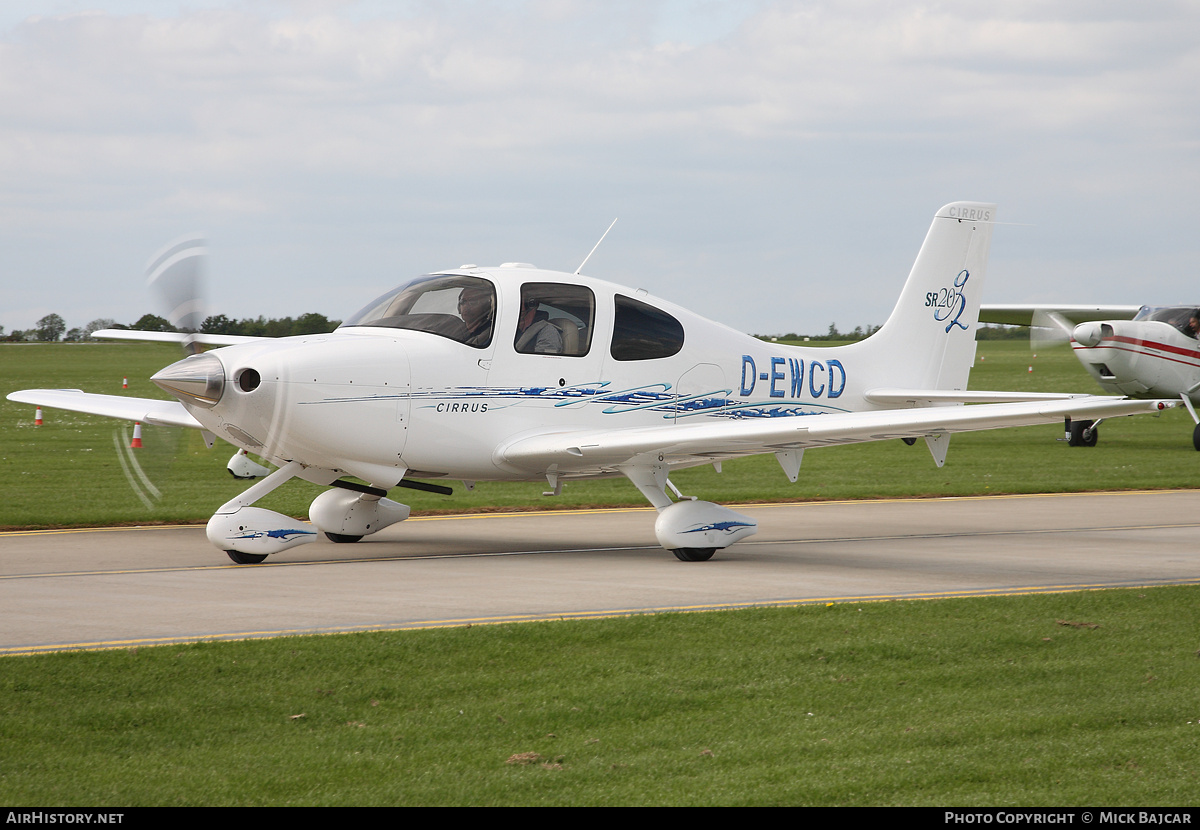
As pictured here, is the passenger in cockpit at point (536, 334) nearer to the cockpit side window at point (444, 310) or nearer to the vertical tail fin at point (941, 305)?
the cockpit side window at point (444, 310)

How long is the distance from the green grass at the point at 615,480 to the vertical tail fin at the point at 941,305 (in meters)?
3.33

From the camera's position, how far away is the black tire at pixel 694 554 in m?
11.9

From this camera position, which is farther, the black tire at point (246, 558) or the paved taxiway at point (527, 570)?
the black tire at point (246, 558)

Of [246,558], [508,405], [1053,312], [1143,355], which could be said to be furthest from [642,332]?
[1053,312]

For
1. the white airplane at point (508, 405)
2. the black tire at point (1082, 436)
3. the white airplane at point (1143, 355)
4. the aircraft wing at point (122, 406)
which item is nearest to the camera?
the white airplane at point (508, 405)

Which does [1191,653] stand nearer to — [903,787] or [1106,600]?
[1106,600]

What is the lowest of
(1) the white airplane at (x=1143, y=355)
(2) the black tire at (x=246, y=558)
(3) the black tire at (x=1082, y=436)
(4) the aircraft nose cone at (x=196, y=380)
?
(3) the black tire at (x=1082, y=436)

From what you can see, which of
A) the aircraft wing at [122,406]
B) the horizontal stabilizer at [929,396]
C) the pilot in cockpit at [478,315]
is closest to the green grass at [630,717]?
the pilot in cockpit at [478,315]

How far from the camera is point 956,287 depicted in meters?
16.1

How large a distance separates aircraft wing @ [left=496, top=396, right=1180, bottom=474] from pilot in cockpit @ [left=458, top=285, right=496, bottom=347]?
41.8 inches

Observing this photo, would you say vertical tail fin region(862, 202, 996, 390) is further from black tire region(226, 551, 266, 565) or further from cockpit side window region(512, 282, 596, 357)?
black tire region(226, 551, 266, 565)

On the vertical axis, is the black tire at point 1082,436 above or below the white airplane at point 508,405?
below
